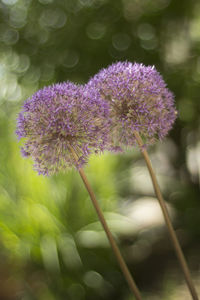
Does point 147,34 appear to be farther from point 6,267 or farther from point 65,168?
point 65,168

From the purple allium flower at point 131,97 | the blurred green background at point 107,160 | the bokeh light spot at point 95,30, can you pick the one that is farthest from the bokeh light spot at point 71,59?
the purple allium flower at point 131,97

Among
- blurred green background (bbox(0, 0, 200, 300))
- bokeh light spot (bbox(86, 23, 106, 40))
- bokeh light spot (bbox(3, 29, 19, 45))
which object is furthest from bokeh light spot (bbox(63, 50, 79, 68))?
bokeh light spot (bbox(3, 29, 19, 45))

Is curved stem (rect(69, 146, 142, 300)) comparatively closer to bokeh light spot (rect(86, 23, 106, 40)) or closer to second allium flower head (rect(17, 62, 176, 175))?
second allium flower head (rect(17, 62, 176, 175))

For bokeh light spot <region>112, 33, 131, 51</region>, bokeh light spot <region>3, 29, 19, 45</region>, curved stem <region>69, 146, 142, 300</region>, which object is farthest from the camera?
bokeh light spot <region>3, 29, 19, 45</region>

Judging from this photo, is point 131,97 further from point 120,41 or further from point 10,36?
point 10,36

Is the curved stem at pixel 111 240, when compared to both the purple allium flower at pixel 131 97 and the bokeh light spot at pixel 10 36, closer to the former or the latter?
the purple allium flower at pixel 131 97


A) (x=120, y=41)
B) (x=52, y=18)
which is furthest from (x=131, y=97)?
(x=52, y=18)
